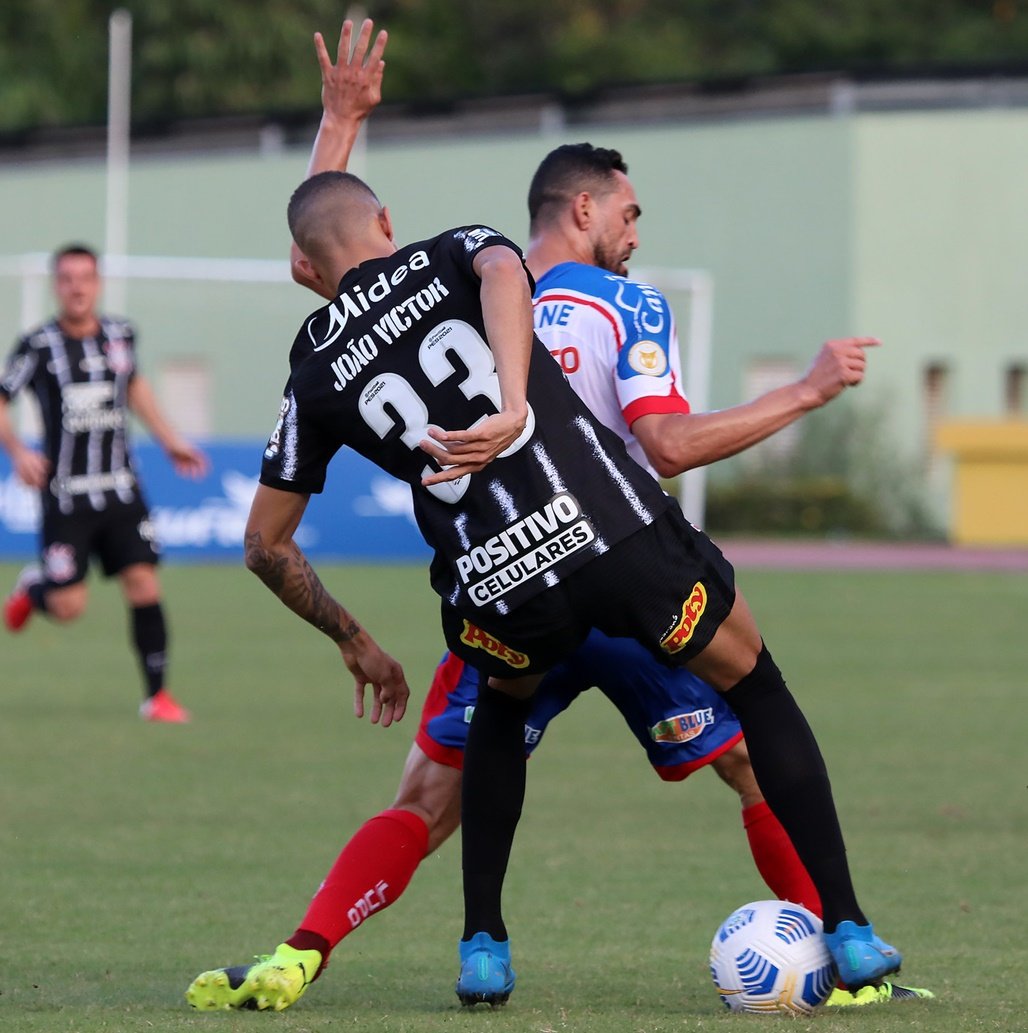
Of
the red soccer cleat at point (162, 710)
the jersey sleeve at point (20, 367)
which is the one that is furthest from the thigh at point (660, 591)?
the jersey sleeve at point (20, 367)

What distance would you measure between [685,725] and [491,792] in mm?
569

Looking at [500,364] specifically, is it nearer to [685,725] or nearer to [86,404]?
[685,725]

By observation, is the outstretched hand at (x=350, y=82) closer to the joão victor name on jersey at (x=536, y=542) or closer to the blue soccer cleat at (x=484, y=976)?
the joão victor name on jersey at (x=536, y=542)

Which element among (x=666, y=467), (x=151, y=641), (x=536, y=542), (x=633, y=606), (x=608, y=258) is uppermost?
(x=608, y=258)

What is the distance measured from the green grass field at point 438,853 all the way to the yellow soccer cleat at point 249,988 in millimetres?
66

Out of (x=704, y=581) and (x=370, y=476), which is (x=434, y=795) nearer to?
(x=704, y=581)

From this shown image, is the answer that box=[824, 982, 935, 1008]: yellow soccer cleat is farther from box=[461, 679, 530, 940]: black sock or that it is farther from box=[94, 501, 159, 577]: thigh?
box=[94, 501, 159, 577]: thigh

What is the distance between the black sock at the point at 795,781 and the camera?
4.75 meters

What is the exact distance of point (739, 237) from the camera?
34.7m

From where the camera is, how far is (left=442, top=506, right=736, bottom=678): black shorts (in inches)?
180

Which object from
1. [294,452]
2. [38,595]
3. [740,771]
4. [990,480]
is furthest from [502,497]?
[990,480]

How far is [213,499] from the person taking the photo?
24484 mm

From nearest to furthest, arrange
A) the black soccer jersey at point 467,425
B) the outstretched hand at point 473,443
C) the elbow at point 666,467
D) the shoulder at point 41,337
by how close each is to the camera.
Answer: the outstretched hand at point 473,443, the black soccer jersey at point 467,425, the elbow at point 666,467, the shoulder at point 41,337

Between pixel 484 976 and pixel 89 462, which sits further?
pixel 89 462
